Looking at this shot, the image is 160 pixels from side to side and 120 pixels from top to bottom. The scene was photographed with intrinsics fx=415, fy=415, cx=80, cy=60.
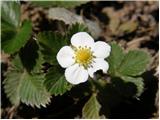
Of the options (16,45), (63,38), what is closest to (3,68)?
(16,45)

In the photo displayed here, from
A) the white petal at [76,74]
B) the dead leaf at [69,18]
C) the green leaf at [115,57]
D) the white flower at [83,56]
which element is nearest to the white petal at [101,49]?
the white flower at [83,56]

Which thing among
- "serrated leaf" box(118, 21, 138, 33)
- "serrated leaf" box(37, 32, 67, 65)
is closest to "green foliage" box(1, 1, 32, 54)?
"serrated leaf" box(37, 32, 67, 65)

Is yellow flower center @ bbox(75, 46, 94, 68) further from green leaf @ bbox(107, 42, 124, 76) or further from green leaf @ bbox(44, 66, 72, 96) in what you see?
green leaf @ bbox(107, 42, 124, 76)

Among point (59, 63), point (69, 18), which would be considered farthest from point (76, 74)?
point (69, 18)

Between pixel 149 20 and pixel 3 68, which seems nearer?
pixel 3 68

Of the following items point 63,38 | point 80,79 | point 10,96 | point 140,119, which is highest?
point 63,38

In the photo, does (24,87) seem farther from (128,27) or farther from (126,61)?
(128,27)

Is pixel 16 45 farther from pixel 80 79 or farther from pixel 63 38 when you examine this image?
pixel 80 79
